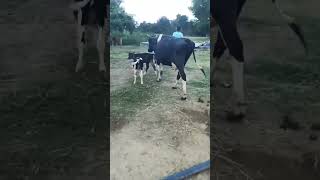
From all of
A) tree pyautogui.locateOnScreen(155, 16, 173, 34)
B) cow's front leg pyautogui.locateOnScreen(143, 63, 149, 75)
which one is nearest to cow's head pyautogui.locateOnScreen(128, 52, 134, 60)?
cow's front leg pyautogui.locateOnScreen(143, 63, 149, 75)

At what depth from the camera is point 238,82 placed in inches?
122

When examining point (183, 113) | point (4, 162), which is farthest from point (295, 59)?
point (4, 162)

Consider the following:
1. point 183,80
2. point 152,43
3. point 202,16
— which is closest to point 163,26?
point 152,43

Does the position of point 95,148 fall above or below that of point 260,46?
below

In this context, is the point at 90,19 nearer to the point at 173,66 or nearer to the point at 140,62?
the point at 140,62

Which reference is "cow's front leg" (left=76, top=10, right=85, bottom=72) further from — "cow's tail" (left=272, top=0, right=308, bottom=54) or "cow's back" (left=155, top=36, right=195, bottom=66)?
"cow's tail" (left=272, top=0, right=308, bottom=54)

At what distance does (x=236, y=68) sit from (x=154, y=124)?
0.78 meters

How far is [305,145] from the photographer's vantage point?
3041mm

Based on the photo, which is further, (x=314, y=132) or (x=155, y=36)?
(x=155, y=36)

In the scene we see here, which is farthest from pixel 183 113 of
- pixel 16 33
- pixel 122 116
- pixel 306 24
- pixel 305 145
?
pixel 16 33

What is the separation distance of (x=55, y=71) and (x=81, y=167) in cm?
79

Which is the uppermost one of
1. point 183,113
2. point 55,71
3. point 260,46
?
point 260,46

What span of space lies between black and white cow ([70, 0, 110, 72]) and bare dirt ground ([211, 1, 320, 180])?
3.35 ft

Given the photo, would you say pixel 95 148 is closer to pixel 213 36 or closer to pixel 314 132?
pixel 213 36
